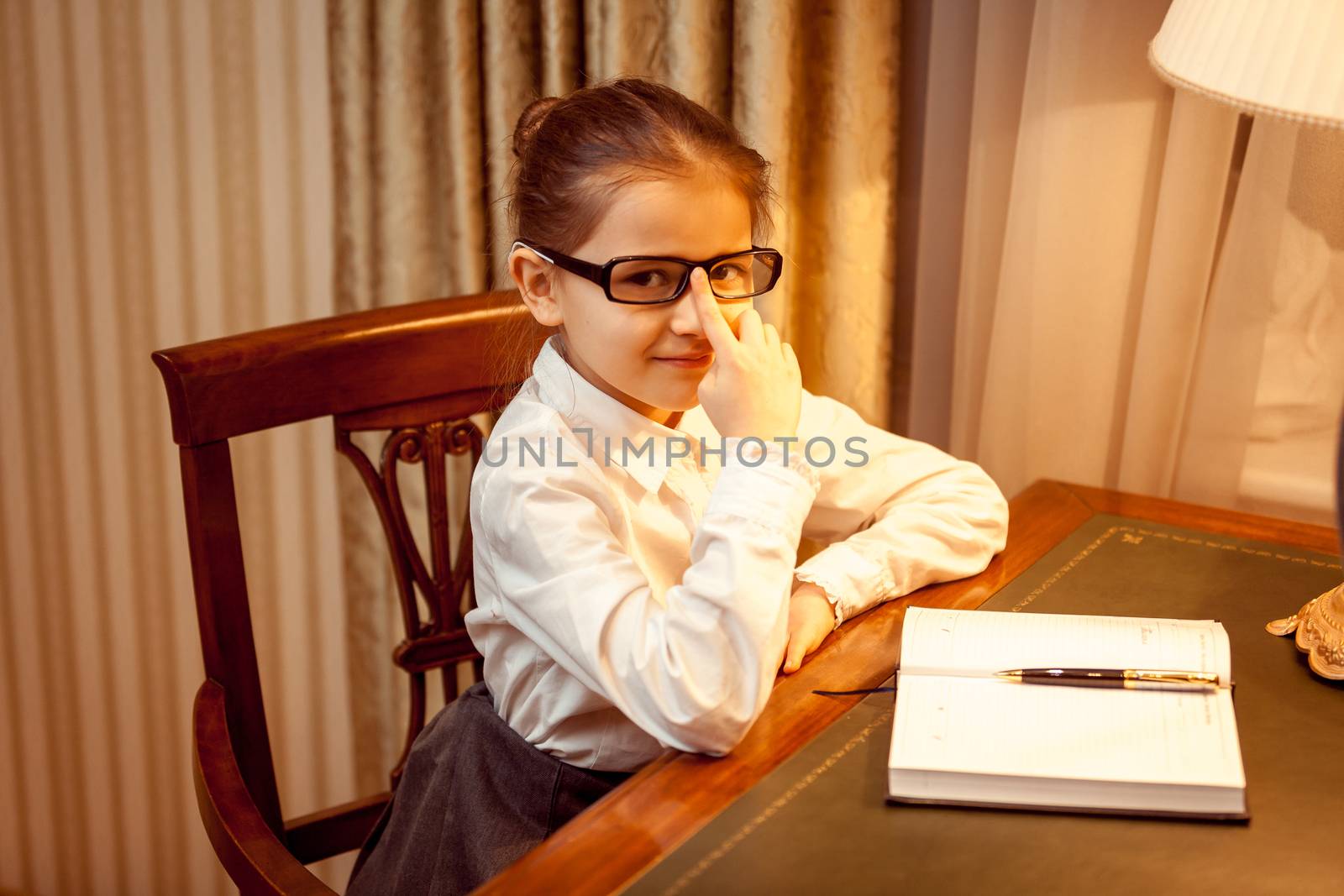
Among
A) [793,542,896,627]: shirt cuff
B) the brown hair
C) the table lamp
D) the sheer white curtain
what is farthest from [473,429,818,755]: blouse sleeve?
the sheer white curtain

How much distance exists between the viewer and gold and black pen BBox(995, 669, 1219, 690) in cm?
92

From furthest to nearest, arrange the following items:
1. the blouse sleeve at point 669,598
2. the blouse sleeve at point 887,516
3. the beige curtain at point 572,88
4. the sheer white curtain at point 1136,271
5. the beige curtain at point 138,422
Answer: the beige curtain at point 138,422, the beige curtain at point 572,88, the sheer white curtain at point 1136,271, the blouse sleeve at point 887,516, the blouse sleeve at point 669,598

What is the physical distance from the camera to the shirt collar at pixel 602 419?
1.12 metres

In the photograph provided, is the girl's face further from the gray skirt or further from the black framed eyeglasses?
the gray skirt

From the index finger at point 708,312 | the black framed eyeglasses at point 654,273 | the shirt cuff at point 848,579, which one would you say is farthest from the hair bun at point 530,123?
the shirt cuff at point 848,579

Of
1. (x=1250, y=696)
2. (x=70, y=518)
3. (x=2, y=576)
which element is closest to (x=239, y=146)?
(x=70, y=518)

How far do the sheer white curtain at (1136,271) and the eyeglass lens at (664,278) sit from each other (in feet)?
1.79

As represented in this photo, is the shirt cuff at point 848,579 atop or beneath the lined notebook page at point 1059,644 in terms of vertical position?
beneath

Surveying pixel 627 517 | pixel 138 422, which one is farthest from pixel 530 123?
pixel 138 422

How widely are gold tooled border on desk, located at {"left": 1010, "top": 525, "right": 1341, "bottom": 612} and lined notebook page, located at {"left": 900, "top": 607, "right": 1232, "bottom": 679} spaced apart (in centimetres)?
14

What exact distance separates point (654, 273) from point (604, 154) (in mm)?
108

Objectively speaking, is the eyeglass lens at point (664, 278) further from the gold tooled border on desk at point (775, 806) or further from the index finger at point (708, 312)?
the gold tooled border on desk at point (775, 806)

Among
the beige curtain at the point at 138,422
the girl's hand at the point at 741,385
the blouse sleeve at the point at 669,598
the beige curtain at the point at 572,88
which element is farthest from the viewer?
the beige curtain at the point at 138,422

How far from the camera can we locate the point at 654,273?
105 cm
